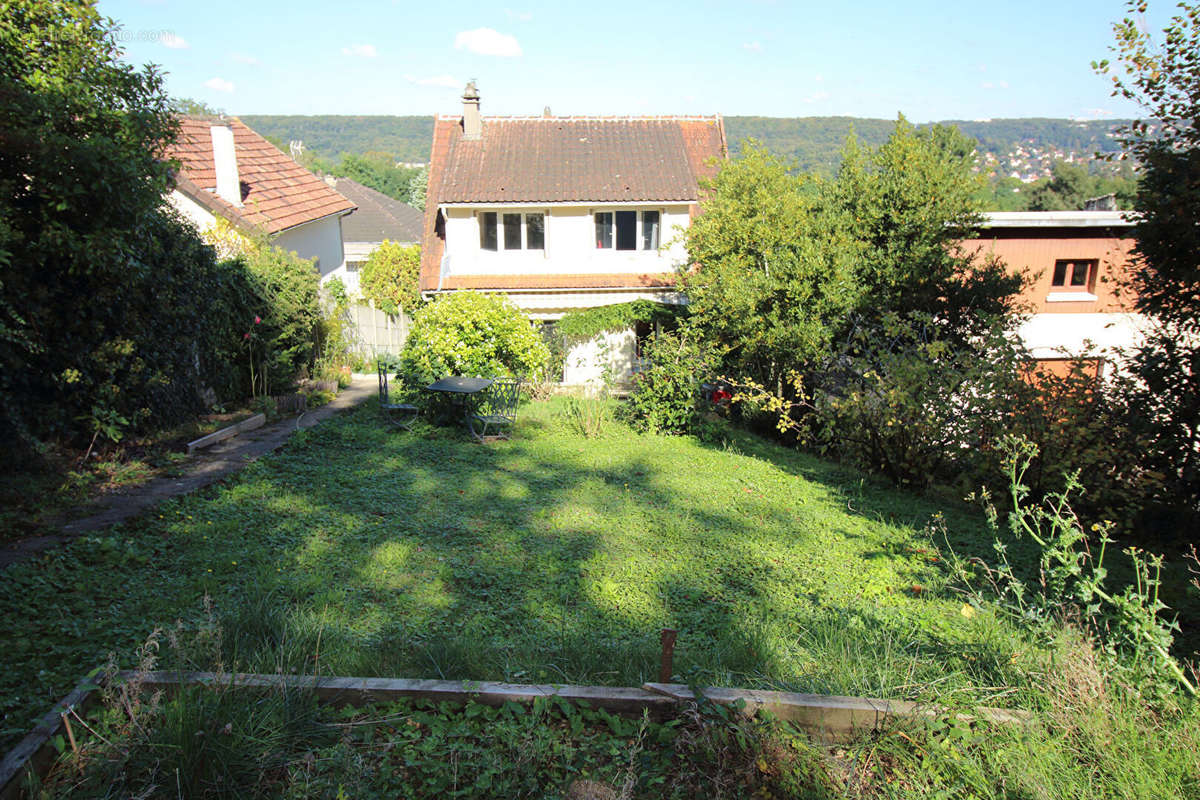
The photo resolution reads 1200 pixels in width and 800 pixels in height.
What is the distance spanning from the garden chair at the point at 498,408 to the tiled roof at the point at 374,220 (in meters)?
29.0

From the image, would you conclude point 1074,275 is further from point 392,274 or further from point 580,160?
point 392,274

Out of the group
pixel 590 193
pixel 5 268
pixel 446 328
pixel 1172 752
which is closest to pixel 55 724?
pixel 1172 752

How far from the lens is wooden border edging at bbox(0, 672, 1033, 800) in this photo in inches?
140

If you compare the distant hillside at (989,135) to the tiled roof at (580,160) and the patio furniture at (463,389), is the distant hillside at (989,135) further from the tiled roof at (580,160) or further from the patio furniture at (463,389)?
the patio furniture at (463,389)

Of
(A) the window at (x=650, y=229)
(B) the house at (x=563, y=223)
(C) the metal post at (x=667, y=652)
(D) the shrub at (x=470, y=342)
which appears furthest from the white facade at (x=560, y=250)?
(C) the metal post at (x=667, y=652)

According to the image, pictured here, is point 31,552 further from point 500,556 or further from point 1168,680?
point 1168,680

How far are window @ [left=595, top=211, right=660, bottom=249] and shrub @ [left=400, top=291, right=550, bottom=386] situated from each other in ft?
17.0

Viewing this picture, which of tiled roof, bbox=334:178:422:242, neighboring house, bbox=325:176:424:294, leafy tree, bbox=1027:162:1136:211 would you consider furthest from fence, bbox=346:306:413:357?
leafy tree, bbox=1027:162:1136:211

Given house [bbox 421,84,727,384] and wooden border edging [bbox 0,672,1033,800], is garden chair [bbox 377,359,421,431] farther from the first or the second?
wooden border edging [bbox 0,672,1033,800]

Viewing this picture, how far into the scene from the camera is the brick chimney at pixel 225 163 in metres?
19.8

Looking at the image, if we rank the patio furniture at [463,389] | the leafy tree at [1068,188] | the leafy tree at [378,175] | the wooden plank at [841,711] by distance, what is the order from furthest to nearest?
the leafy tree at [378,175] < the leafy tree at [1068,188] < the patio furniture at [463,389] < the wooden plank at [841,711]

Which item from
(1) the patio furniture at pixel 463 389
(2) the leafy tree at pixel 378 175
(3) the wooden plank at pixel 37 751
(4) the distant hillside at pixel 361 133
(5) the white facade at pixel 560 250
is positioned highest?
(4) the distant hillside at pixel 361 133

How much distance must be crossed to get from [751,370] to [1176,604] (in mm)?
10201

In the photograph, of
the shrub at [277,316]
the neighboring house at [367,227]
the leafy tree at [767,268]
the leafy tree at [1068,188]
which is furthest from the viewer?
the neighboring house at [367,227]
